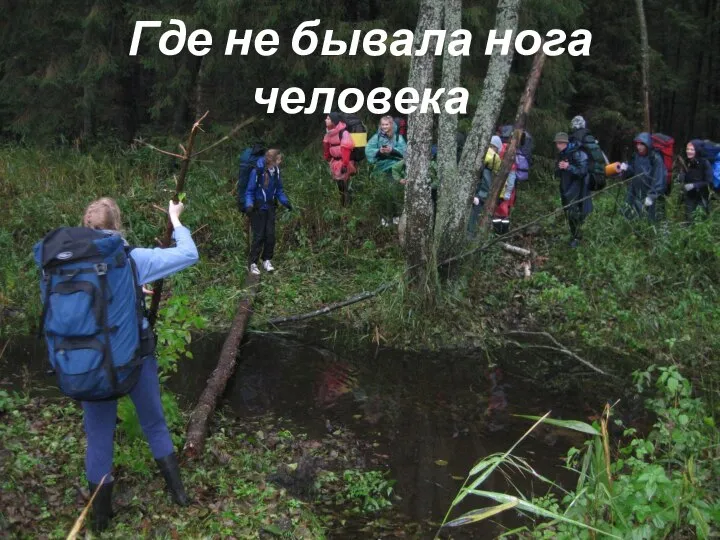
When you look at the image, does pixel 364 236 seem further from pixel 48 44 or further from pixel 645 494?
pixel 48 44

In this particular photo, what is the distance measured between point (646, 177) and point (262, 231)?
6098 millimetres

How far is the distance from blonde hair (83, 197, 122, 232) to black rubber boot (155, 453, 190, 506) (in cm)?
152

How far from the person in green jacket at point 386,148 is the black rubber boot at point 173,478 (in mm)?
7781

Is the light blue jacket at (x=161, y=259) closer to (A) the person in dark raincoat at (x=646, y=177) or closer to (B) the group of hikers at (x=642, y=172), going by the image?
(B) the group of hikers at (x=642, y=172)

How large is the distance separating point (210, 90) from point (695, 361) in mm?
11424

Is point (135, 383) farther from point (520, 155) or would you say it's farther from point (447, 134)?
point (520, 155)

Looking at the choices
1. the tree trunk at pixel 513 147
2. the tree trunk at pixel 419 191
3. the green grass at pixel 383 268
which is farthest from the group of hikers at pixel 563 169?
the tree trunk at pixel 419 191

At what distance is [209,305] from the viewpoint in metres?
9.20

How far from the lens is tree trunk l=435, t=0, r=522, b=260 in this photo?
902 centimetres

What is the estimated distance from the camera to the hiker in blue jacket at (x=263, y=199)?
9656 mm

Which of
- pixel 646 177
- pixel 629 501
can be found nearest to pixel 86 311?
pixel 629 501

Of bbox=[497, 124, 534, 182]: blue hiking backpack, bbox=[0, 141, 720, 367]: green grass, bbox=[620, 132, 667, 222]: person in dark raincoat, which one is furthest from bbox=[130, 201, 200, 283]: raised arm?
bbox=[620, 132, 667, 222]: person in dark raincoat

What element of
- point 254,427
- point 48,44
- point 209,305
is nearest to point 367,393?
point 254,427

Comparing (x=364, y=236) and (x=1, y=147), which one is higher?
(x=1, y=147)
